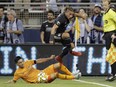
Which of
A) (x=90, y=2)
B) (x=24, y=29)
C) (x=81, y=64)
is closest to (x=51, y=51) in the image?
(x=81, y=64)

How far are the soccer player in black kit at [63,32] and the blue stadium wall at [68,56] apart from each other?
108cm

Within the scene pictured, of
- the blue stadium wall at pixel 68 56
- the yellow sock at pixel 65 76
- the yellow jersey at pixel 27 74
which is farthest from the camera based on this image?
the blue stadium wall at pixel 68 56

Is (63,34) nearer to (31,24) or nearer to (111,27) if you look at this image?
(111,27)

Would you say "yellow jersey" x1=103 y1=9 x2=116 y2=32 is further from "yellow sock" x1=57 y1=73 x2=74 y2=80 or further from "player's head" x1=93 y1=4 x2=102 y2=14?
"player's head" x1=93 y1=4 x2=102 y2=14

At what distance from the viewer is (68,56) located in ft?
49.3

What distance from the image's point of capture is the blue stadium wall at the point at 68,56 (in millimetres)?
14914

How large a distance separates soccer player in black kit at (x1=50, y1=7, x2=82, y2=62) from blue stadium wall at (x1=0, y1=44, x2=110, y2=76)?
1.08m

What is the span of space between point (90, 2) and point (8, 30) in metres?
3.86

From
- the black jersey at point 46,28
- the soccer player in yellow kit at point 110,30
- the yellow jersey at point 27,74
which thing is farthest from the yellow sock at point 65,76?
the black jersey at point 46,28

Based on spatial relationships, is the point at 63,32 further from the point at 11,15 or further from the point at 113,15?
the point at 11,15

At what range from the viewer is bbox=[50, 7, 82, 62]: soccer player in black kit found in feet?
44.1

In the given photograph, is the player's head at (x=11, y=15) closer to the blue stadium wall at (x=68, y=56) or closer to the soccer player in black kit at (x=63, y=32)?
the blue stadium wall at (x=68, y=56)

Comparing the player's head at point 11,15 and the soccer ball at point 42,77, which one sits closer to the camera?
the soccer ball at point 42,77

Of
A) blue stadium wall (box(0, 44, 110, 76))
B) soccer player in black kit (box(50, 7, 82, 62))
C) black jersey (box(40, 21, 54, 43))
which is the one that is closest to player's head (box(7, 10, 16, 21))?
black jersey (box(40, 21, 54, 43))
